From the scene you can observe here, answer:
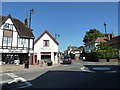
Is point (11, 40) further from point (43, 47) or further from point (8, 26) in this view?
point (43, 47)

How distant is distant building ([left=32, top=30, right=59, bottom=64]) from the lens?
28.4 meters

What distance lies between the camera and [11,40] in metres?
25.2

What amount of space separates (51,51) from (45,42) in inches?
97.3

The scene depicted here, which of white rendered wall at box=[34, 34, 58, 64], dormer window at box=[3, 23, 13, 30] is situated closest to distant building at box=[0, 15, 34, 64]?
dormer window at box=[3, 23, 13, 30]

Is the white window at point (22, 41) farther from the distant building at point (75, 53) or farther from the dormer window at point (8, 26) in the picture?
the distant building at point (75, 53)

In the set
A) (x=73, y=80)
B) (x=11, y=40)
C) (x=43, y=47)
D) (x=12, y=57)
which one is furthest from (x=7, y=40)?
(x=73, y=80)

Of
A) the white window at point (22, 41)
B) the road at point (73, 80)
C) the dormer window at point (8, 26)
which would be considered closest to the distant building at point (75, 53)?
the white window at point (22, 41)

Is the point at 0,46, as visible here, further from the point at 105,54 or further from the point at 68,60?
the point at 105,54

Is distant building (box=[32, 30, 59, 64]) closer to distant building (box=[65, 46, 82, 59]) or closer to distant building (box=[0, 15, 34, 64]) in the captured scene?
distant building (box=[0, 15, 34, 64])

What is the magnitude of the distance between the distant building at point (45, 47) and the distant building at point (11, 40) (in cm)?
146

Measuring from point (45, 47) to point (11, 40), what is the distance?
24.3 ft

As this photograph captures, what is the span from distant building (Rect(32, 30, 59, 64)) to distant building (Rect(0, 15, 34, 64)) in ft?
4.79

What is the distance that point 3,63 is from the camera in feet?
82.6

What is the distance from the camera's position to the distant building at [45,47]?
93.0 ft
